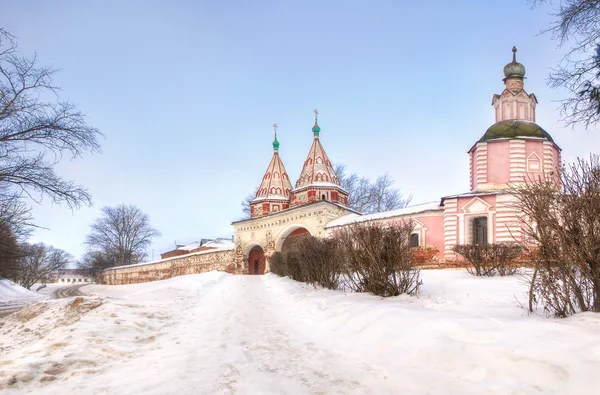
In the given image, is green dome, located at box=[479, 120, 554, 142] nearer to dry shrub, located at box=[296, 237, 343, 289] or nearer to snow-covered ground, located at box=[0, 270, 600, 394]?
dry shrub, located at box=[296, 237, 343, 289]

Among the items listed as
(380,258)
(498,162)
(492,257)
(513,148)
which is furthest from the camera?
(498,162)

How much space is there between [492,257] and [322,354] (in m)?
9.14

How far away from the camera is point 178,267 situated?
125ft

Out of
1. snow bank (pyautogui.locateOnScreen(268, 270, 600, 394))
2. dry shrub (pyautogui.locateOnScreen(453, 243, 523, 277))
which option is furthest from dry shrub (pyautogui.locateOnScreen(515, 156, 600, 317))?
dry shrub (pyautogui.locateOnScreen(453, 243, 523, 277))

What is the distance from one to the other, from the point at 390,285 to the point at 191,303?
16.0 ft

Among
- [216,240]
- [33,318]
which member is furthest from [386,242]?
[216,240]

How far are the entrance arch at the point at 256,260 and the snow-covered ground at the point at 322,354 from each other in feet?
93.5

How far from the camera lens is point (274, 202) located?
36000mm

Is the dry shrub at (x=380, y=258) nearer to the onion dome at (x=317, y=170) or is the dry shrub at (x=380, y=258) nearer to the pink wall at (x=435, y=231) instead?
the pink wall at (x=435, y=231)

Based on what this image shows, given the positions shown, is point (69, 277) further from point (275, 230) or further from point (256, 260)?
point (275, 230)

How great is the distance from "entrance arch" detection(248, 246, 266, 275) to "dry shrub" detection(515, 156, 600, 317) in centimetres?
3081

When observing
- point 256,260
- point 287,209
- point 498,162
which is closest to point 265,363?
point 498,162

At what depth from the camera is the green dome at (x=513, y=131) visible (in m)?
20.4

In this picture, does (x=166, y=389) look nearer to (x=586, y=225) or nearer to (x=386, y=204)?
(x=586, y=225)
